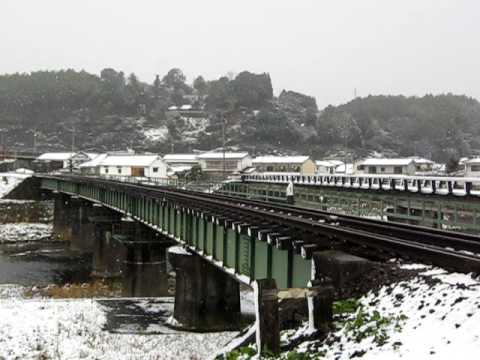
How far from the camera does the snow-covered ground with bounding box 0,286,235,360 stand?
61.9 feet

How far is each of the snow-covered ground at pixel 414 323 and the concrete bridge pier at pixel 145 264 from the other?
2784 cm

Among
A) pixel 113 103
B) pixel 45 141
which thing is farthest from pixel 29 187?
pixel 113 103

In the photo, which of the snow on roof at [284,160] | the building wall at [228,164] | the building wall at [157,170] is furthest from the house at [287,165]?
the building wall at [157,170]

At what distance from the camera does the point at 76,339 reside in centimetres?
2055

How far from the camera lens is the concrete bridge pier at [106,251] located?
147ft

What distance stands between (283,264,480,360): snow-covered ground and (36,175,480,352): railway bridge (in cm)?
55

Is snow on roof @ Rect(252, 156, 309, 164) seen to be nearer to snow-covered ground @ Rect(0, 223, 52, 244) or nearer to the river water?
snow-covered ground @ Rect(0, 223, 52, 244)

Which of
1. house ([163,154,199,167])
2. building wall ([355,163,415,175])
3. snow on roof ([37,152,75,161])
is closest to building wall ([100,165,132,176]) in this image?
house ([163,154,199,167])

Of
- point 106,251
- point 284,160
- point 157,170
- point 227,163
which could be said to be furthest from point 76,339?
point 227,163

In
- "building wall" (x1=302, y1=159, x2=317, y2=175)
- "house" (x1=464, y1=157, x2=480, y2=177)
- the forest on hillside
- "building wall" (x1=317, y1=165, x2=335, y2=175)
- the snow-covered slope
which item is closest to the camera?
the snow-covered slope

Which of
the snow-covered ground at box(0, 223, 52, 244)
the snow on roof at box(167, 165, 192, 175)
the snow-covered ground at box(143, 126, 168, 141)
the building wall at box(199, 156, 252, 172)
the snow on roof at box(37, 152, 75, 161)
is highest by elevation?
the snow-covered ground at box(143, 126, 168, 141)

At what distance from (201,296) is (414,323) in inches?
749

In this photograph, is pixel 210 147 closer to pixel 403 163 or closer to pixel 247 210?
pixel 403 163

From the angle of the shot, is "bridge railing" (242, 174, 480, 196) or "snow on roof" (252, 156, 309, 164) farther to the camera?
"snow on roof" (252, 156, 309, 164)
